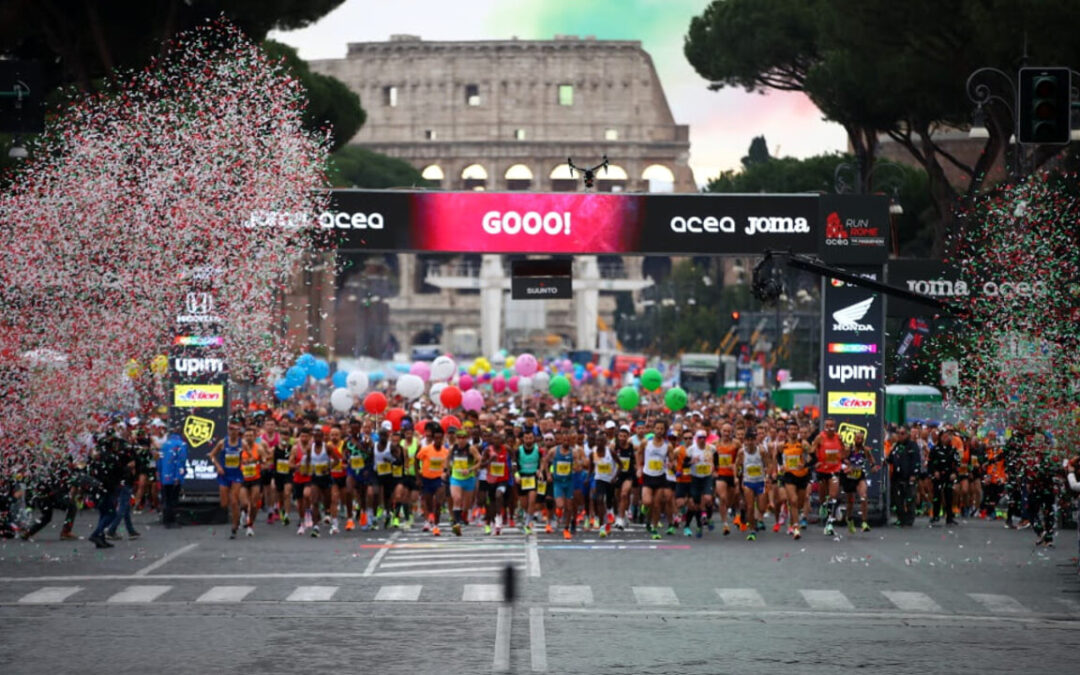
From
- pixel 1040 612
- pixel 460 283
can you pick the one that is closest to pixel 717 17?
pixel 1040 612

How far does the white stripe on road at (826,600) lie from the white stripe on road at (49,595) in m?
7.44

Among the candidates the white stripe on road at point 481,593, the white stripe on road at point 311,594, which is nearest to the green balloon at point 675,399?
the white stripe on road at point 481,593

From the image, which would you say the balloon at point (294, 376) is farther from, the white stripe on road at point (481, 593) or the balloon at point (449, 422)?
the white stripe on road at point (481, 593)

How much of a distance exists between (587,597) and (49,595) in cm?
544

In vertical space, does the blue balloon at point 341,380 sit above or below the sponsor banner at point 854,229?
below

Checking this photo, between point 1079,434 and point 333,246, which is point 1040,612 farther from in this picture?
point 333,246

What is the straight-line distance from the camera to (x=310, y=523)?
2814 centimetres

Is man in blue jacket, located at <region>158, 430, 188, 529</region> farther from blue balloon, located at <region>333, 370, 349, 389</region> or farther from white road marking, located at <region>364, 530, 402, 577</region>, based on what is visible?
blue balloon, located at <region>333, 370, 349, 389</region>

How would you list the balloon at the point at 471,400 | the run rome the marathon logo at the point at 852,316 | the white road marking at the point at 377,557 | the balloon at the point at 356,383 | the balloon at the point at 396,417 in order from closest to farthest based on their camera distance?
the white road marking at the point at 377,557 → the run rome the marathon logo at the point at 852,316 → the balloon at the point at 396,417 → the balloon at the point at 471,400 → the balloon at the point at 356,383

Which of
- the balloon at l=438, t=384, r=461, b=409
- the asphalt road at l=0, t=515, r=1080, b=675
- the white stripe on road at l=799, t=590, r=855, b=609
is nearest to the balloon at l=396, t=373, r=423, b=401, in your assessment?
the balloon at l=438, t=384, r=461, b=409

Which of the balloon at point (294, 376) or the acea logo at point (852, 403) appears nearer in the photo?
the acea logo at point (852, 403)

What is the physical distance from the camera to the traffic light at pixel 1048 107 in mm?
16156

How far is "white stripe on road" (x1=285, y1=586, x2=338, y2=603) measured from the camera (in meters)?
18.5

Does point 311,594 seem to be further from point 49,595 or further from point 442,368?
point 442,368
